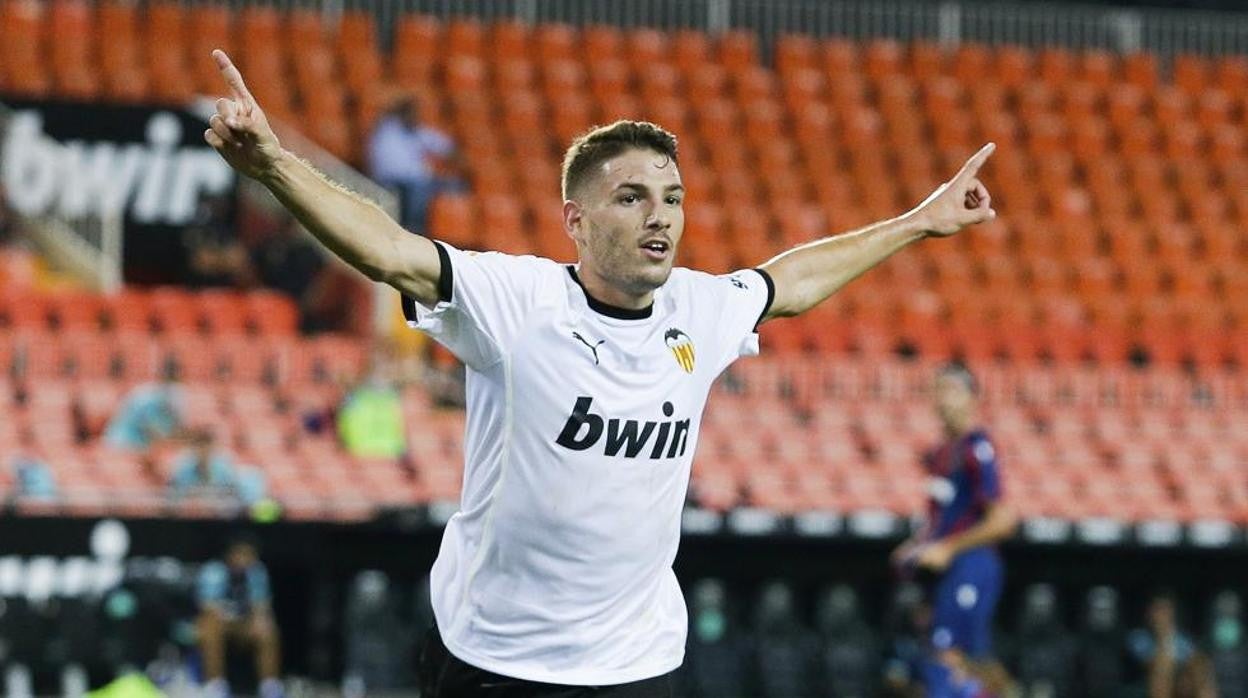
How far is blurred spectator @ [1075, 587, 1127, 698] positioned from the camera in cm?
1486

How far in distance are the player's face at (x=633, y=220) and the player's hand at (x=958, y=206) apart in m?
0.92

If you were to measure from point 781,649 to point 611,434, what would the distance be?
378 inches

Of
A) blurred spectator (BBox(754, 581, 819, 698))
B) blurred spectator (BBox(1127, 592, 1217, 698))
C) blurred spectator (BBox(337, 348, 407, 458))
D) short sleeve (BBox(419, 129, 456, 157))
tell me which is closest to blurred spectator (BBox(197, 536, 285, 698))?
blurred spectator (BBox(337, 348, 407, 458))

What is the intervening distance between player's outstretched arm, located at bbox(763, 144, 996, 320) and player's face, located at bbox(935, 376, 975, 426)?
16.4ft

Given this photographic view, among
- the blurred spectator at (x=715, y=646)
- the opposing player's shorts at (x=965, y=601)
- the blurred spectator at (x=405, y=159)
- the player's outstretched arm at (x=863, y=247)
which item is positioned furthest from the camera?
the blurred spectator at (x=405, y=159)

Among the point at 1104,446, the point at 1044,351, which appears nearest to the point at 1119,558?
the point at 1104,446

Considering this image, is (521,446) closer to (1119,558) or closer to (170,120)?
(1119,558)

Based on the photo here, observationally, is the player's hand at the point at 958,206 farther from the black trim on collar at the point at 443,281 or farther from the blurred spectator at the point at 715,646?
the blurred spectator at the point at 715,646

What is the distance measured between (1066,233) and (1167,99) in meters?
3.23

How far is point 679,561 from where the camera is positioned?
14.1 m

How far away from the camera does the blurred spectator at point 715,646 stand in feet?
46.8

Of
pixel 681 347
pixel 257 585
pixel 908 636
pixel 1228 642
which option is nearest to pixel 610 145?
pixel 681 347

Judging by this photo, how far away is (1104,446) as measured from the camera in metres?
17.4

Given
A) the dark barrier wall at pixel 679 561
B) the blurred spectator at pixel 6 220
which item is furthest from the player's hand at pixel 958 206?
the blurred spectator at pixel 6 220
